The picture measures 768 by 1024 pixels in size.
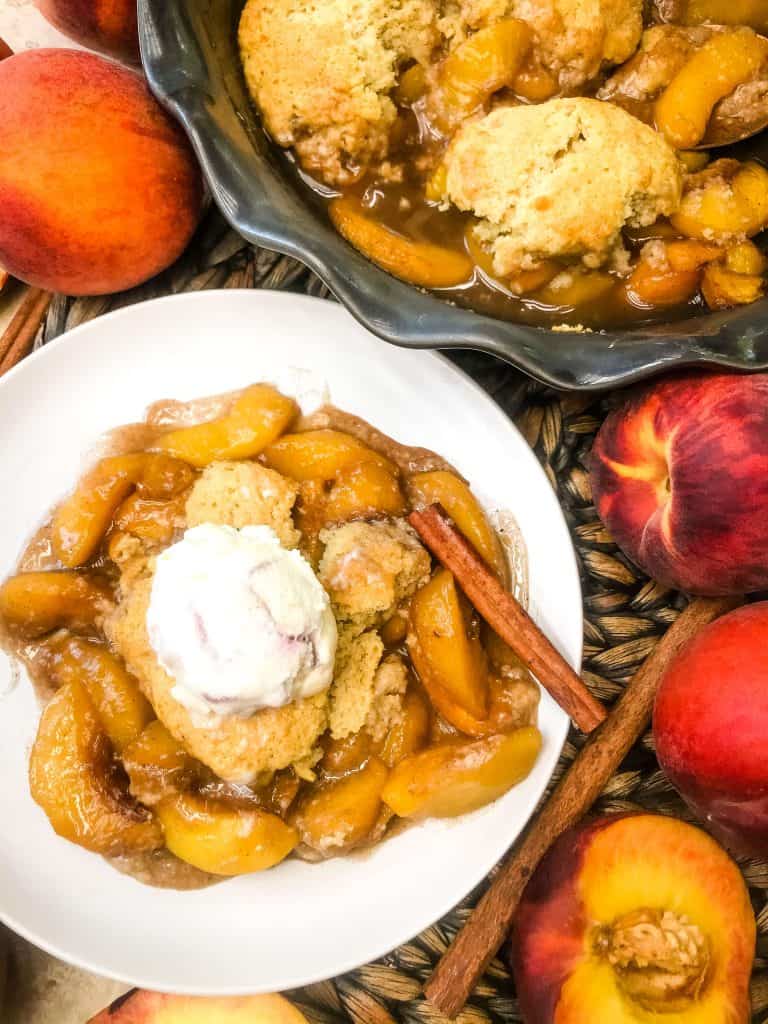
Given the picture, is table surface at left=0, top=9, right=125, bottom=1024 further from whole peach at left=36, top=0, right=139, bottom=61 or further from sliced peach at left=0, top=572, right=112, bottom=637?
sliced peach at left=0, top=572, right=112, bottom=637

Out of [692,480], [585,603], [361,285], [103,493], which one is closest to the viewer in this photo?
[361,285]

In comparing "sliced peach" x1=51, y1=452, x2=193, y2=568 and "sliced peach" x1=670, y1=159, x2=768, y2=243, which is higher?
"sliced peach" x1=670, y1=159, x2=768, y2=243

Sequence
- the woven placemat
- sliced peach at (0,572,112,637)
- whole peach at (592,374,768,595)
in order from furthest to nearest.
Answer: the woven placemat, sliced peach at (0,572,112,637), whole peach at (592,374,768,595)

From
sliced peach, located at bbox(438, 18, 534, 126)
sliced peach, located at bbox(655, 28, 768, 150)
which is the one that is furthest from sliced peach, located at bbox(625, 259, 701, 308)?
sliced peach, located at bbox(438, 18, 534, 126)

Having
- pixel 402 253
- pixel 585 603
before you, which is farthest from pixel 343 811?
pixel 402 253

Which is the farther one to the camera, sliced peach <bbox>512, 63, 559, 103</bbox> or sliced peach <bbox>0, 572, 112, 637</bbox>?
sliced peach <bbox>0, 572, 112, 637</bbox>

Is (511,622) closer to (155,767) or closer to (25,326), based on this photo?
(155,767)

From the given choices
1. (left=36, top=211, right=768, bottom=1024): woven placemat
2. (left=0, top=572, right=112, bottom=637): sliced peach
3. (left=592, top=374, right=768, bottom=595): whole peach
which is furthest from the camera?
(left=36, top=211, right=768, bottom=1024): woven placemat
